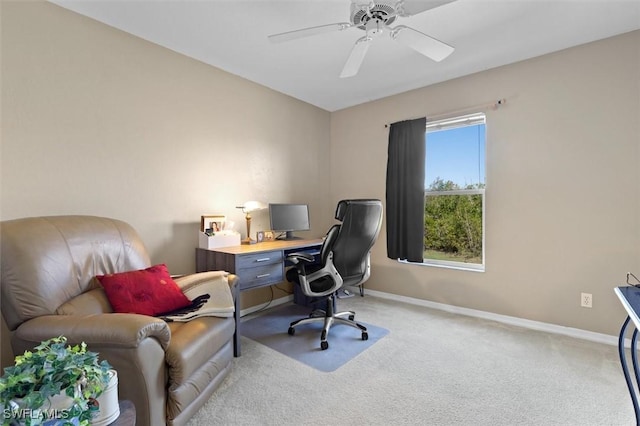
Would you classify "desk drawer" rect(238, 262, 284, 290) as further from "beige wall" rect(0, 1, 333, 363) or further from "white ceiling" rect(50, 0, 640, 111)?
"white ceiling" rect(50, 0, 640, 111)

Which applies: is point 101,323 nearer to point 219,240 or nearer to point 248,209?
point 219,240

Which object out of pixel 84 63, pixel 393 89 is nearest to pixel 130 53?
pixel 84 63

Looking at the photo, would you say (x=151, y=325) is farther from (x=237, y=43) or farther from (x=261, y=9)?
(x=237, y=43)

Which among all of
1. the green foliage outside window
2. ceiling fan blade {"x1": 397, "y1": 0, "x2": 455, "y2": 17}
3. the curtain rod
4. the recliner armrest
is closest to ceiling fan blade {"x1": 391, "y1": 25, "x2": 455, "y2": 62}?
ceiling fan blade {"x1": 397, "y1": 0, "x2": 455, "y2": 17}

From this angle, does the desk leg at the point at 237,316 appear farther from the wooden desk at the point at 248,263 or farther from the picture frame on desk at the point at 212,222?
the picture frame on desk at the point at 212,222

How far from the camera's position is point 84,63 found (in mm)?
2162

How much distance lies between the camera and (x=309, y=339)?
2580 mm

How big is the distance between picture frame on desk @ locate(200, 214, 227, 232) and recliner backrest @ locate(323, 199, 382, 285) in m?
1.11

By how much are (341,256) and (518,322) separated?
6.17 feet

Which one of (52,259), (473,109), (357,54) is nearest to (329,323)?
(52,259)

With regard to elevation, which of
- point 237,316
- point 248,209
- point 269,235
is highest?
point 248,209

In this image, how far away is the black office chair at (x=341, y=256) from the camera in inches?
94.5

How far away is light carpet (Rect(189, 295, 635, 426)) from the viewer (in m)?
1.64

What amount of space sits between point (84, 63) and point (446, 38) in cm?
276
